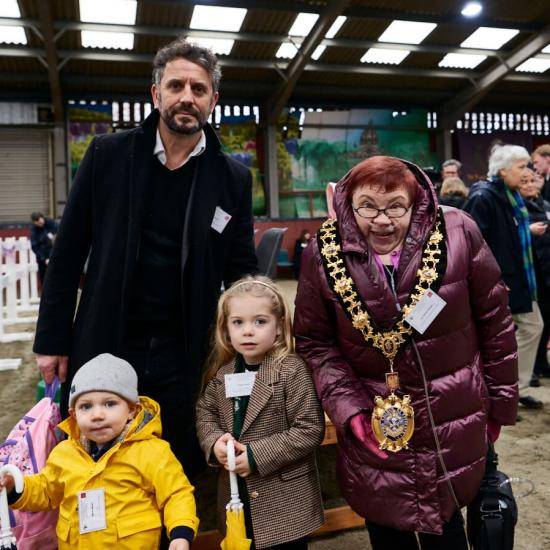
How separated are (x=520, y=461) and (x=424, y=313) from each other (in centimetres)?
174

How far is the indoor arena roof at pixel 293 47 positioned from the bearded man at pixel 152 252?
7.91m

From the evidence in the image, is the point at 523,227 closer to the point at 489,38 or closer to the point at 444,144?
the point at 489,38

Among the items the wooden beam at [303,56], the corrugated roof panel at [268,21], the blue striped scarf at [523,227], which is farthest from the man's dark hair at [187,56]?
the corrugated roof panel at [268,21]

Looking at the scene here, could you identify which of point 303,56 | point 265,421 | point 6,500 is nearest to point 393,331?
point 265,421

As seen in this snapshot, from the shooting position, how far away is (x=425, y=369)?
48.3 inches

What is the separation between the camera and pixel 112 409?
4.47 feet

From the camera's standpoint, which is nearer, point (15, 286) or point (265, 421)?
point (265, 421)

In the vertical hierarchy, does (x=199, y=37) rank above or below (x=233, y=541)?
above

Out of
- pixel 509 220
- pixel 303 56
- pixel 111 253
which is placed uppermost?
pixel 303 56

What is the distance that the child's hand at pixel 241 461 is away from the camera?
1.36 meters

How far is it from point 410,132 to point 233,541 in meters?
13.2

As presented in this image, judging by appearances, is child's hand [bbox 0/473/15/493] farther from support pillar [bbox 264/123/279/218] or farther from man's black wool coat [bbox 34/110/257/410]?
support pillar [bbox 264/123/279/218]

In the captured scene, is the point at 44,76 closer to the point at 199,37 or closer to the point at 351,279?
the point at 199,37

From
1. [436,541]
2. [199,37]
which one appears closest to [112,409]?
[436,541]
